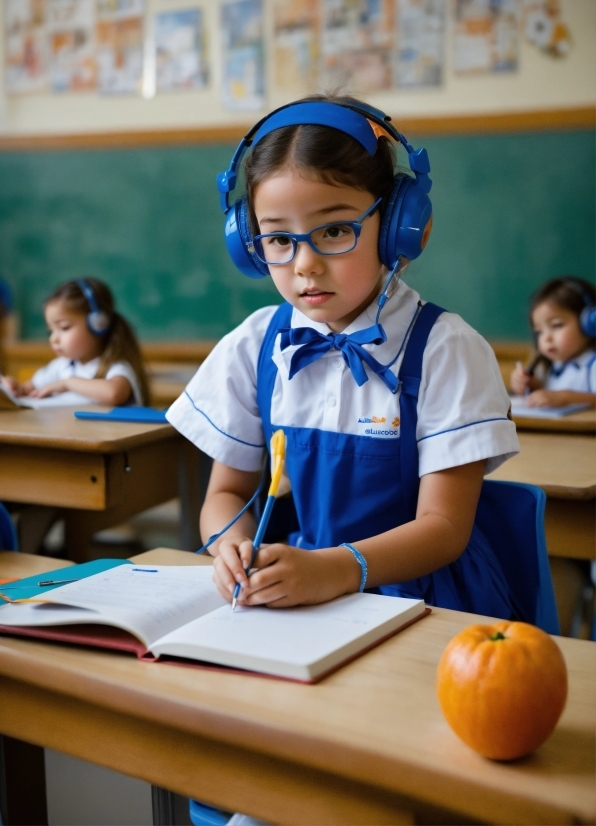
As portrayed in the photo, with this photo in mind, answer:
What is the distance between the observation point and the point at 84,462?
7.11ft

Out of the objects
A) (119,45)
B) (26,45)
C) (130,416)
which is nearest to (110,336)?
(130,416)

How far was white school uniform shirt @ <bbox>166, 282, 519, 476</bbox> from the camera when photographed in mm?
1201

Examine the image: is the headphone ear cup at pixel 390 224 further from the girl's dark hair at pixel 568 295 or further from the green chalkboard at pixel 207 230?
the green chalkboard at pixel 207 230

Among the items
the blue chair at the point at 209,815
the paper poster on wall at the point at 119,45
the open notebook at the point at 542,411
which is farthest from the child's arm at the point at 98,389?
the paper poster on wall at the point at 119,45

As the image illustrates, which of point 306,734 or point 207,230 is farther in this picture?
point 207,230

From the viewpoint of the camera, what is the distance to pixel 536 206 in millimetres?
4012

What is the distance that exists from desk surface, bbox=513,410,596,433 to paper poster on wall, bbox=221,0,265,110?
2.66 m

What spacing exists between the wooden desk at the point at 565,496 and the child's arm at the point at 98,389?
1336mm

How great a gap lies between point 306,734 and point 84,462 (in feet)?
5.09

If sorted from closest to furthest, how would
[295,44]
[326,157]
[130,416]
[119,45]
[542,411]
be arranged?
[326,157] → [130,416] → [542,411] → [295,44] → [119,45]

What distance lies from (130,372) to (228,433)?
5.14 ft

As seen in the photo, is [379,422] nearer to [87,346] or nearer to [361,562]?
[361,562]

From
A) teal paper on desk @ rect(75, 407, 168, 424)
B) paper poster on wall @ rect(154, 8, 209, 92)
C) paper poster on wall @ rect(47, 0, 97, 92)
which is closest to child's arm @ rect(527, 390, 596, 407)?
teal paper on desk @ rect(75, 407, 168, 424)

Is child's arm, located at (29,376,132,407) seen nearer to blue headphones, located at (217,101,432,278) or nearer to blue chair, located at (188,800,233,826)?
blue headphones, located at (217,101,432,278)
